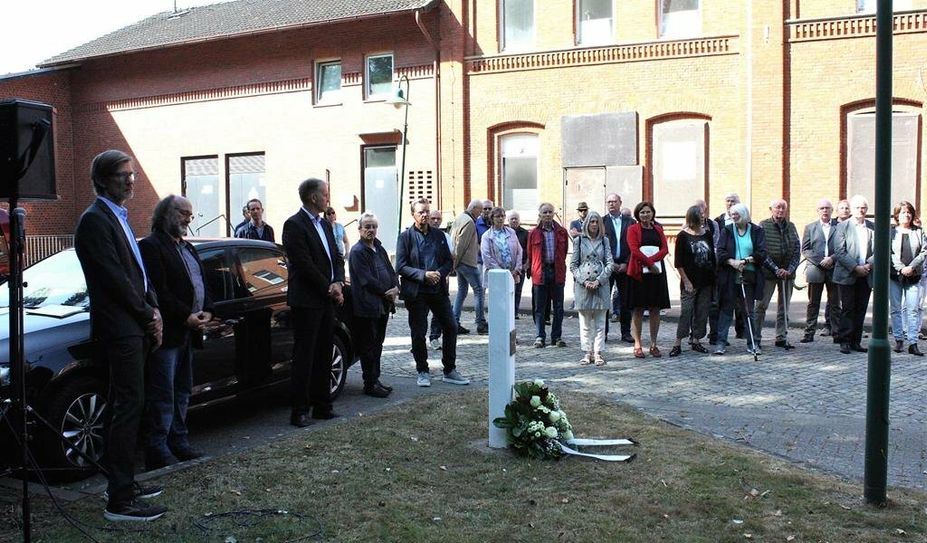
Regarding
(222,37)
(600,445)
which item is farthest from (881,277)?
(222,37)

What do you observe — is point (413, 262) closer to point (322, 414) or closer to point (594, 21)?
point (322, 414)

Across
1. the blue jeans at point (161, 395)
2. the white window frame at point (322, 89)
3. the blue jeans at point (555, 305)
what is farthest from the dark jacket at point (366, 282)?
the white window frame at point (322, 89)

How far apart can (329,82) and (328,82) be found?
0.03 m

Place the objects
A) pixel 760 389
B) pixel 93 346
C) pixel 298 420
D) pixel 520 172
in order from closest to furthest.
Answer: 1. pixel 93 346
2. pixel 298 420
3. pixel 760 389
4. pixel 520 172

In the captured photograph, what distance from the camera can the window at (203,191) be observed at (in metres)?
29.1

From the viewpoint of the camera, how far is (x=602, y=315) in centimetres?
1109

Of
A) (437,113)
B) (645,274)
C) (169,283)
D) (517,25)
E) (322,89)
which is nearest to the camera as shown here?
(169,283)

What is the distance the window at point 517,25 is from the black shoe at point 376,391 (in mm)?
16073

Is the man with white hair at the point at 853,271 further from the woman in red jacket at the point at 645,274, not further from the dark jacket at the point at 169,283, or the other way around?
the dark jacket at the point at 169,283

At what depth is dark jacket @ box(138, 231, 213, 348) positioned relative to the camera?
6.41m

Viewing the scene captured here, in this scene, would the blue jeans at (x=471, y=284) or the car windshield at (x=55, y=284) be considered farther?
the blue jeans at (x=471, y=284)

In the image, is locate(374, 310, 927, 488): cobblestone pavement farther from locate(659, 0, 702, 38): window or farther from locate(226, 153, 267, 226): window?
locate(226, 153, 267, 226): window

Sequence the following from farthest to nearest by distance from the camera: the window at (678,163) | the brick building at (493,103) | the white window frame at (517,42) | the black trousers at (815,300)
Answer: the white window frame at (517,42) → the window at (678,163) → the brick building at (493,103) → the black trousers at (815,300)

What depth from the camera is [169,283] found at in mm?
6531
